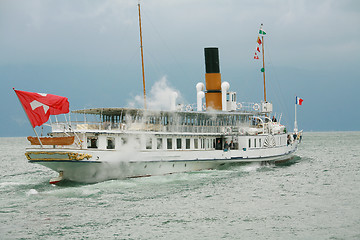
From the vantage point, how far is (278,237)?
2027cm

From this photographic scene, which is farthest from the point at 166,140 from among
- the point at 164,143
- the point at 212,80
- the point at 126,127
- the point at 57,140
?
the point at 212,80

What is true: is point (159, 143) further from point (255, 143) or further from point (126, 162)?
point (255, 143)

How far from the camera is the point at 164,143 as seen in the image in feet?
118

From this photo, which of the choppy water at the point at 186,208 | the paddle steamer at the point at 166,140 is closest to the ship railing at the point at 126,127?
the paddle steamer at the point at 166,140

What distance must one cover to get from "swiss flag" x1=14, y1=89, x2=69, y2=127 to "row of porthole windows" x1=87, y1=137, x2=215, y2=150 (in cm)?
339

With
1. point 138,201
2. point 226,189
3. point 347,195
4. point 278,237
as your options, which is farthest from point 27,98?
point 347,195

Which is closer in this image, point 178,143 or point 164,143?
point 164,143

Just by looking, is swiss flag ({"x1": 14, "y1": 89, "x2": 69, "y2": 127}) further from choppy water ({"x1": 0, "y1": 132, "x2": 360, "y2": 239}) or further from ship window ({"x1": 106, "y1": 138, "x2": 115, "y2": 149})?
choppy water ({"x1": 0, "y1": 132, "x2": 360, "y2": 239})

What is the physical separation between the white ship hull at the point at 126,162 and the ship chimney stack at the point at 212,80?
6.54 m

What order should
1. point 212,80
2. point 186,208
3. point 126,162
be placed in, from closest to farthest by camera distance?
point 186,208 < point 126,162 < point 212,80

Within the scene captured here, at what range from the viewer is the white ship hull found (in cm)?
3086

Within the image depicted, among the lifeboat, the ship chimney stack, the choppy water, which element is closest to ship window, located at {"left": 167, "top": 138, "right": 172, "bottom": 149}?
the choppy water

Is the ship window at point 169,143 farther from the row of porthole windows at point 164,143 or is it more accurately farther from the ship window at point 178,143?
the ship window at point 178,143

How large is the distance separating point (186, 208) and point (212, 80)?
2160 cm
